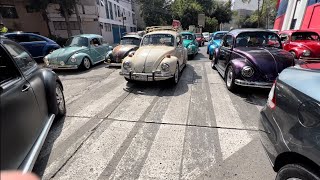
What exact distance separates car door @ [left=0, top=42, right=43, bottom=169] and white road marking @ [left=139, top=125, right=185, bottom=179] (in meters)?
1.47

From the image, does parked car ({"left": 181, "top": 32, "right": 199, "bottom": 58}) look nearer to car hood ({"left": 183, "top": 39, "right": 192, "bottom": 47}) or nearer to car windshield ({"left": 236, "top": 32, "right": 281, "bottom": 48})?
car hood ({"left": 183, "top": 39, "right": 192, "bottom": 47})

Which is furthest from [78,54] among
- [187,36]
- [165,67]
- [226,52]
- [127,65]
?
[187,36]

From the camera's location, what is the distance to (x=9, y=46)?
2828mm

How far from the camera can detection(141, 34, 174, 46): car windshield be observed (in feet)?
24.1

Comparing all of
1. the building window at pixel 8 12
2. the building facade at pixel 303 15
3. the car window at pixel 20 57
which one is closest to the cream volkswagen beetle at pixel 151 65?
the car window at pixel 20 57

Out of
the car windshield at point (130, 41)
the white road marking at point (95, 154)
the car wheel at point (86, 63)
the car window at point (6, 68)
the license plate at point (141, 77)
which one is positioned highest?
the car window at point (6, 68)

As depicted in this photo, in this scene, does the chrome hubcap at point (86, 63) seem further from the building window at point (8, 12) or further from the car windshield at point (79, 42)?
the building window at point (8, 12)

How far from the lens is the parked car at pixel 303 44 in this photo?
780 cm

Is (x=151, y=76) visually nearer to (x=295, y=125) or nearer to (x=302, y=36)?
(x=295, y=125)

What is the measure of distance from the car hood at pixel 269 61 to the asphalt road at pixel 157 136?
0.73 meters

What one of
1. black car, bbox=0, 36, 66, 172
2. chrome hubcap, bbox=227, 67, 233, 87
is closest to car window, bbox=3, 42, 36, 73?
black car, bbox=0, 36, 66, 172

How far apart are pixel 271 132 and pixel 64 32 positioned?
2807cm

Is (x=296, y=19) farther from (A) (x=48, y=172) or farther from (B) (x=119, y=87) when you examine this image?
(A) (x=48, y=172)

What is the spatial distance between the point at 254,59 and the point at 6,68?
203 inches
